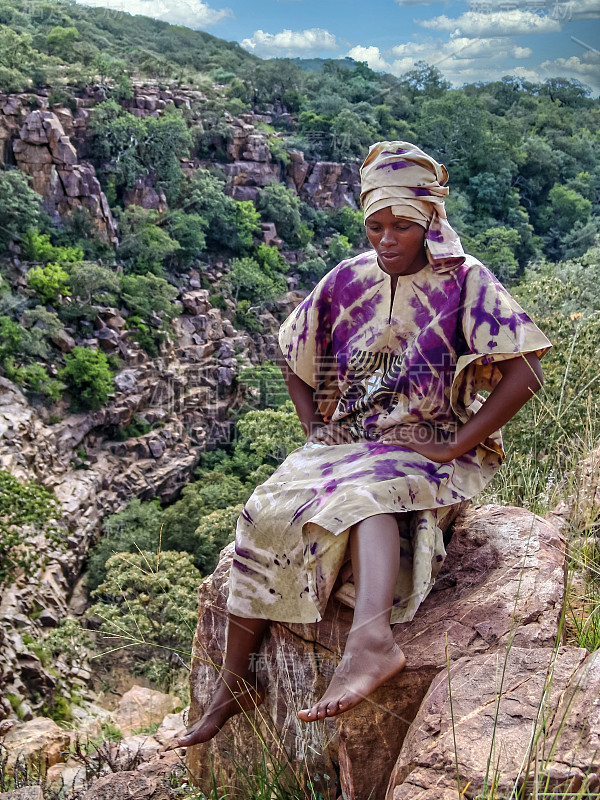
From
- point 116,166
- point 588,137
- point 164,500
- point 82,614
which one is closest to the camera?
point 82,614

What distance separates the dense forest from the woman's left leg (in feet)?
28.6

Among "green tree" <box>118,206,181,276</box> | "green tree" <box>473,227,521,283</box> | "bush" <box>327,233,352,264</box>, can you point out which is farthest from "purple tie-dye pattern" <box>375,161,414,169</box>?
"bush" <box>327,233,352,264</box>

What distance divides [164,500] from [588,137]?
82.6 feet

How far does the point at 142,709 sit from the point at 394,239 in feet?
17.3

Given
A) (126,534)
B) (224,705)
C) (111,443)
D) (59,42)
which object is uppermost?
(59,42)

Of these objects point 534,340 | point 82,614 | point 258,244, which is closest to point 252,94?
point 258,244

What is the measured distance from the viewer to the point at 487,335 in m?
1.73

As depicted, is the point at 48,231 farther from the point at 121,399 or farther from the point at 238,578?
the point at 238,578

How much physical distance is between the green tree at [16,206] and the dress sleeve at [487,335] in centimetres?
2364

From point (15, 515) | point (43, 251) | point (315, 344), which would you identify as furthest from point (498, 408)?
point (43, 251)

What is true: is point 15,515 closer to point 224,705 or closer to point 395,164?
point 224,705

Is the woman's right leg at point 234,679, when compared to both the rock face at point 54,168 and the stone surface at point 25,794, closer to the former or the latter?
the stone surface at point 25,794

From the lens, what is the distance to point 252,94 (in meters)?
36.7

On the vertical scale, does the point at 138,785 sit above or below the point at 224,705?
below
